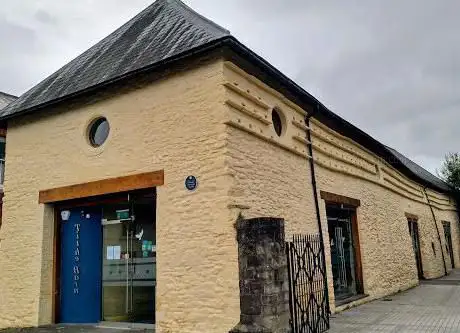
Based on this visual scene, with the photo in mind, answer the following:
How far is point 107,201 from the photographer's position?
364 inches

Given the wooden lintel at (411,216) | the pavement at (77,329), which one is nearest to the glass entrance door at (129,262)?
the pavement at (77,329)

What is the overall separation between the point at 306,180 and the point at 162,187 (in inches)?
149

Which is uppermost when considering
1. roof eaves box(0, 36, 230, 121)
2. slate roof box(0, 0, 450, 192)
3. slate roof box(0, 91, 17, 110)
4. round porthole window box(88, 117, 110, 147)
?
slate roof box(0, 91, 17, 110)

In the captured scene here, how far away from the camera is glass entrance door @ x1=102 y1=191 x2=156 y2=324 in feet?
28.4

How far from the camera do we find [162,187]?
26.1 ft

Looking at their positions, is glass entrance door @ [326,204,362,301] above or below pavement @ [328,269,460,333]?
above

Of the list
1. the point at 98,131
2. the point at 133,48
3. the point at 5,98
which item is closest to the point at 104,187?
the point at 98,131

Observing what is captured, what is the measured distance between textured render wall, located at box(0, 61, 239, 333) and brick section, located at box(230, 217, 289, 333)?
0.29 meters

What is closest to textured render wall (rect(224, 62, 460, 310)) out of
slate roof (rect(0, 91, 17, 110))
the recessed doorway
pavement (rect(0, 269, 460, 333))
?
pavement (rect(0, 269, 460, 333))

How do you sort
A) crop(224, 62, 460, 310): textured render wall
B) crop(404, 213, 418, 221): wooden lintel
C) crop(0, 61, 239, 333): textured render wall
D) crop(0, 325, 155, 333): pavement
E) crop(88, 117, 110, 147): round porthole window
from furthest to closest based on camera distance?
crop(404, 213, 418, 221): wooden lintel → crop(88, 117, 110, 147): round porthole window → crop(0, 325, 155, 333): pavement → crop(224, 62, 460, 310): textured render wall → crop(0, 61, 239, 333): textured render wall

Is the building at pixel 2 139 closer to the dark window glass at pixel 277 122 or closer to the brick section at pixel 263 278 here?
the dark window glass at pixel 277 122

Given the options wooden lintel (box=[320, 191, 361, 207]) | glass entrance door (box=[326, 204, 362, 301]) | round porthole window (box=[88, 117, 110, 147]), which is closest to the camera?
round porthole window (box=[88, 117, 110, 147])

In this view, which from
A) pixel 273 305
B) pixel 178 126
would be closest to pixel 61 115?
pixel 178 126

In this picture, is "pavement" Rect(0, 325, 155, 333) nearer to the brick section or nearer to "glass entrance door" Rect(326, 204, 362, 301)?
the brick section
